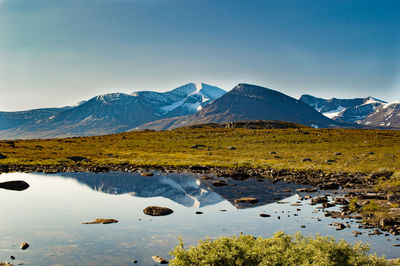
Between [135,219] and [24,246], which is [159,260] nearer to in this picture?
[24,246]

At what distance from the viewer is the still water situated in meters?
18.3

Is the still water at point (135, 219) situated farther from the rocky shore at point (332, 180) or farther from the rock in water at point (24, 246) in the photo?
the rocky shore at point (332, 180)

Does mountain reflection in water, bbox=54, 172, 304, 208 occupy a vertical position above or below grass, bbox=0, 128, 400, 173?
below

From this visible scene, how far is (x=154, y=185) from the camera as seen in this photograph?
4247cm

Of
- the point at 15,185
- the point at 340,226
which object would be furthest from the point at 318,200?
the point at 15,185

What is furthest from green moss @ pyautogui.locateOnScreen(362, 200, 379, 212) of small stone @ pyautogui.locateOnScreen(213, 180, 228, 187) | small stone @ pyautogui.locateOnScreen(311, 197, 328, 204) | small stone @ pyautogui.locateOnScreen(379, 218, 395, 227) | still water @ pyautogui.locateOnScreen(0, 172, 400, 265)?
small stone @ pyautogui.locateOnScreen(213, 180, 228, 187)

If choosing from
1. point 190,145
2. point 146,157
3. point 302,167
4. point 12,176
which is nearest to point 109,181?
point 12,176

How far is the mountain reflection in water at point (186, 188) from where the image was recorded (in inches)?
1320

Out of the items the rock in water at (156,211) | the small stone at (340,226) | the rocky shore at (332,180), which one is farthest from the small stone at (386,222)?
the rock in water at (156,211)

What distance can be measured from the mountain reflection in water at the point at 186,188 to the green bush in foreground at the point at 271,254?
1633cm

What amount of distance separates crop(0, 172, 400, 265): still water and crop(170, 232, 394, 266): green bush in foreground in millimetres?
4767

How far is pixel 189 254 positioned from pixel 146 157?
198 feet

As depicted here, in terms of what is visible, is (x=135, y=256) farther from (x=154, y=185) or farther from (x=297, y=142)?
(x=297, y=142)

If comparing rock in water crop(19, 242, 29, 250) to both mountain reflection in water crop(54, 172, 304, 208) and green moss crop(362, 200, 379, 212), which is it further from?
green moss crop(362, 200, 379, 212)
